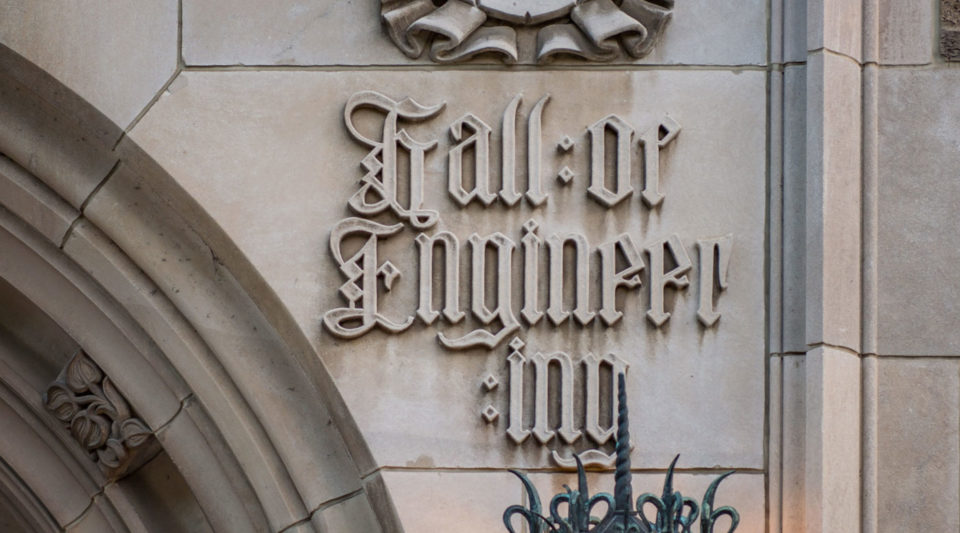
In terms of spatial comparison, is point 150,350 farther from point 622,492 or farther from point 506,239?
point 622,492

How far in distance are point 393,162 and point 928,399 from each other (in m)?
1.30

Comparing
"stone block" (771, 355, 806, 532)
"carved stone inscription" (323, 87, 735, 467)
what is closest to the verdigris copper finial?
"carved stone inscription" (323, 87, 735, 467)

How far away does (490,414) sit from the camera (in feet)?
13.7

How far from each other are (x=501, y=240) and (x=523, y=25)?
51 cm

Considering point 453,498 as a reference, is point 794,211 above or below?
above

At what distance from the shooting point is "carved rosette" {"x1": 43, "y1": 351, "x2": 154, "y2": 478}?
4.46m

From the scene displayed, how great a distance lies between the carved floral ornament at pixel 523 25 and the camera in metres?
4.32

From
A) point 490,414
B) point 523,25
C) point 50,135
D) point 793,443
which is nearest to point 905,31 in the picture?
point 523,25

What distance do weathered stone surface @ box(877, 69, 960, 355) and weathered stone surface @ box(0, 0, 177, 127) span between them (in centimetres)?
165

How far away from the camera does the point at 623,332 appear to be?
422 cm

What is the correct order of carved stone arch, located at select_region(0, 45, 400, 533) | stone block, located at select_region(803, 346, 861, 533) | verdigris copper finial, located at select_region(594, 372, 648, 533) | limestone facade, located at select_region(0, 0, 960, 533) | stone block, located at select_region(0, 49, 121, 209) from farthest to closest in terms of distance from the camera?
stone block, located at select_region(0, 49, 121, 209)
carved stone arch, located at select_region(0, 45, 400, 533)
limestone facade, located at select_region(0, 0, 960, 533)
stone block, located at select_region(803, 346, 861, 533)
verdigris copper finial, located at select_region(594, 372, 648, 533)

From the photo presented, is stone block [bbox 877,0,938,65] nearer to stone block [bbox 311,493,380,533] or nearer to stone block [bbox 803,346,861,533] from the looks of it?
stone block [bbox 803,346,861,533]

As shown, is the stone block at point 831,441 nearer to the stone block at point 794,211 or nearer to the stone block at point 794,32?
the stone block at point 794,211

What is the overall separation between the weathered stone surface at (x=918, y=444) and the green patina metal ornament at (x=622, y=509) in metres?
0.44
